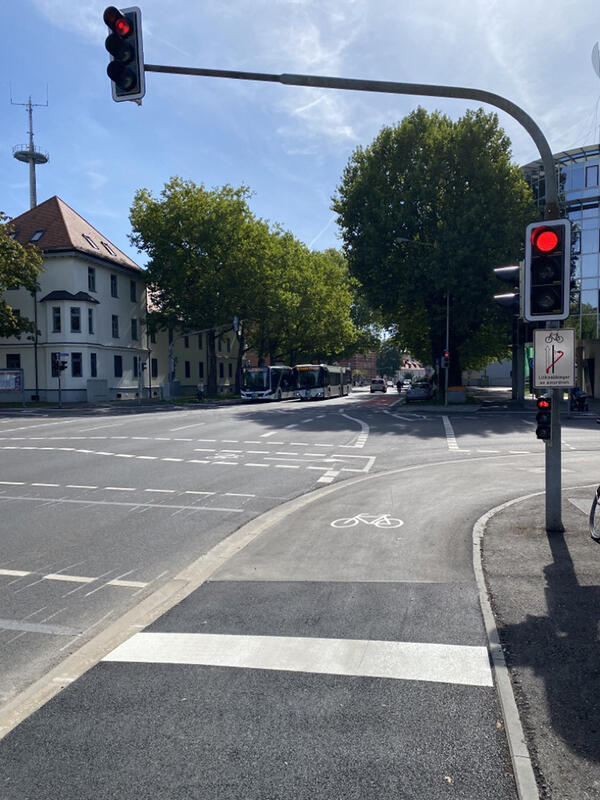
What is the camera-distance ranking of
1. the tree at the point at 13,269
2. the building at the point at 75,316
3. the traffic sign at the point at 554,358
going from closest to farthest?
1. the traffic sign at the point at 554,358
2. the tree at the point at 13,269
3. the building at the point at 75,316

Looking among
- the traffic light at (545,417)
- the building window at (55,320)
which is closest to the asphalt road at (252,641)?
the traffic light at (545,417)

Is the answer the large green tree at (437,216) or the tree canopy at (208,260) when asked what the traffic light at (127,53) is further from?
the tree canopy at (208,260)

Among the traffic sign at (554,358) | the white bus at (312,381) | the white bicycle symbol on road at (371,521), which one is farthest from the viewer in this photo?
the white bus at (312,381)

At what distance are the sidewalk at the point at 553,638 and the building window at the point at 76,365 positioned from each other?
42.3 metres

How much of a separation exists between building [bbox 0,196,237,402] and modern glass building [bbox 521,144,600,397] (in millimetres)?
28860

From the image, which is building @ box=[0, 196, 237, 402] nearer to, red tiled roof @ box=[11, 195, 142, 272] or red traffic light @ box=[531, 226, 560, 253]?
red tiled roof @ box=[11, 195, 142, 272]

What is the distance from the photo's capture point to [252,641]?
4340mm

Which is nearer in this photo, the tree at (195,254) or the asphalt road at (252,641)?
the asphalt road at (252,641)

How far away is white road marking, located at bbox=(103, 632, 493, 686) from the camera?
3.84m

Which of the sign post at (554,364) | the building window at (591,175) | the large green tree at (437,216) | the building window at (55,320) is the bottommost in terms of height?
the sign post at (554,364)

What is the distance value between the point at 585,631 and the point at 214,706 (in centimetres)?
275

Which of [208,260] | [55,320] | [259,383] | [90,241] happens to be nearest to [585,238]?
[259,383]

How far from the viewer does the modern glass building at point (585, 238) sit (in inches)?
1689

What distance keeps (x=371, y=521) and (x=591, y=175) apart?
152 ft
